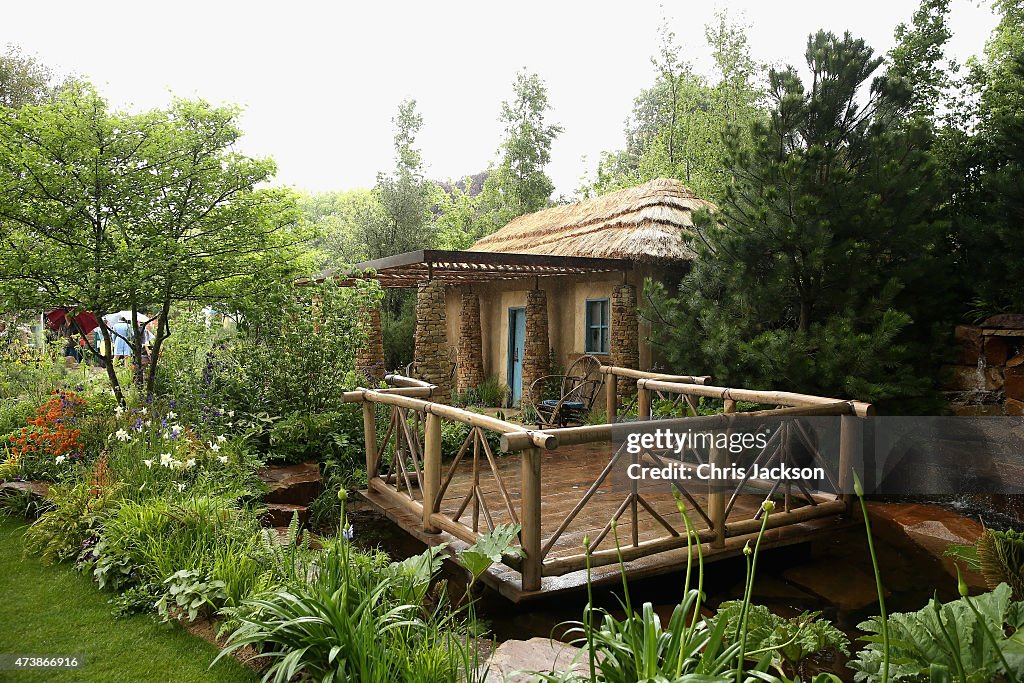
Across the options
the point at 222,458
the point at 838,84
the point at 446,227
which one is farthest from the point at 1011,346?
the point at 446,227

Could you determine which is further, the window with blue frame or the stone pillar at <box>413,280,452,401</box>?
the window with blue frame

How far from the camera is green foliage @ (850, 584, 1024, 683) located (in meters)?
1.82

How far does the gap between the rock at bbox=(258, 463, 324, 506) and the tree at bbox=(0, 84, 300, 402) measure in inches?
70.4

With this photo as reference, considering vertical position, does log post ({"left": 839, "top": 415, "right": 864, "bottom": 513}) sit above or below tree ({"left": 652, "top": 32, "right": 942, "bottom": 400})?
below

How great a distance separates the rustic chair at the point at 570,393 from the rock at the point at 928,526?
13.3 feet

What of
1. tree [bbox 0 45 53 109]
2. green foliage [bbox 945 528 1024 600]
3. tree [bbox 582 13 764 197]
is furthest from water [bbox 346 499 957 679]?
tree [bbox 0 45 53 109]

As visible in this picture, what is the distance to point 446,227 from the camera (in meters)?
24.8

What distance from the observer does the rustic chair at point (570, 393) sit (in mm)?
9531

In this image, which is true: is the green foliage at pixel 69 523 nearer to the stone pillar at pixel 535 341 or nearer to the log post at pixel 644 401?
the log post at pixel 644 401

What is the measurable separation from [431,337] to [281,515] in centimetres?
510

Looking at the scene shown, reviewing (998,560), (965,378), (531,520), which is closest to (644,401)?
(531,520)

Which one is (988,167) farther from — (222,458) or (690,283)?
(222,458)

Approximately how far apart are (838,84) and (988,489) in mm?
4573

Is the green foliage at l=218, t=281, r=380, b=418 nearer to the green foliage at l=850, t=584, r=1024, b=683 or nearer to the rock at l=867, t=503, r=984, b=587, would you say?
the rock at l=867, t=503, r=984, b=587
